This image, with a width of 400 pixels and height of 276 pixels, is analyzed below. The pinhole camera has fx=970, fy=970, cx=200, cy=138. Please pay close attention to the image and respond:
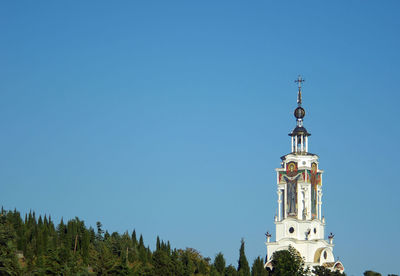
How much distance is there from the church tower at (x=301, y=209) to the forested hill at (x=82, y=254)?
10.8 metres

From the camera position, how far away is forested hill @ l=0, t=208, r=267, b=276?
79.2m

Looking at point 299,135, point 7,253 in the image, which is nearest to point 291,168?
point 299,135

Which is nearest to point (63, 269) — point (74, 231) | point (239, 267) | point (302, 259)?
point (74, 231)

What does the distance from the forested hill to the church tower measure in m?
10.8

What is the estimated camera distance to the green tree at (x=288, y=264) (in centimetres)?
9950

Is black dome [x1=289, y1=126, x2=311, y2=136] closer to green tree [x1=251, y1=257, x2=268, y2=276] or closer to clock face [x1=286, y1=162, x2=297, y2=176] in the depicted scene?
clock face [x1=286, y1=162, x2=297, y2=176]

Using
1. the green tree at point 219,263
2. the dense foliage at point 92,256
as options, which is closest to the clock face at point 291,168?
the dense foliage at point 92,256

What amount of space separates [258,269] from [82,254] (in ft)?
67.4

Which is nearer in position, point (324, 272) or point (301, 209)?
point (324, 272)

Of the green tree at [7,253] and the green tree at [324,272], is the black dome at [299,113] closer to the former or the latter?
the green tree at [324,272]

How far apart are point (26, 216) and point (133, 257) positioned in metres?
14.7

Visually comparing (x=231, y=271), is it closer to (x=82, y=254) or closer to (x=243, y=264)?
(x=243, y=264)

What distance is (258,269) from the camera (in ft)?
326

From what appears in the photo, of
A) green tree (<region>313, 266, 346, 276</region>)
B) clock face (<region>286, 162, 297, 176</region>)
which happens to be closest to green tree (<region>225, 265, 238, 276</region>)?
green tree (<region>313, 266, 346, 276</region>)
